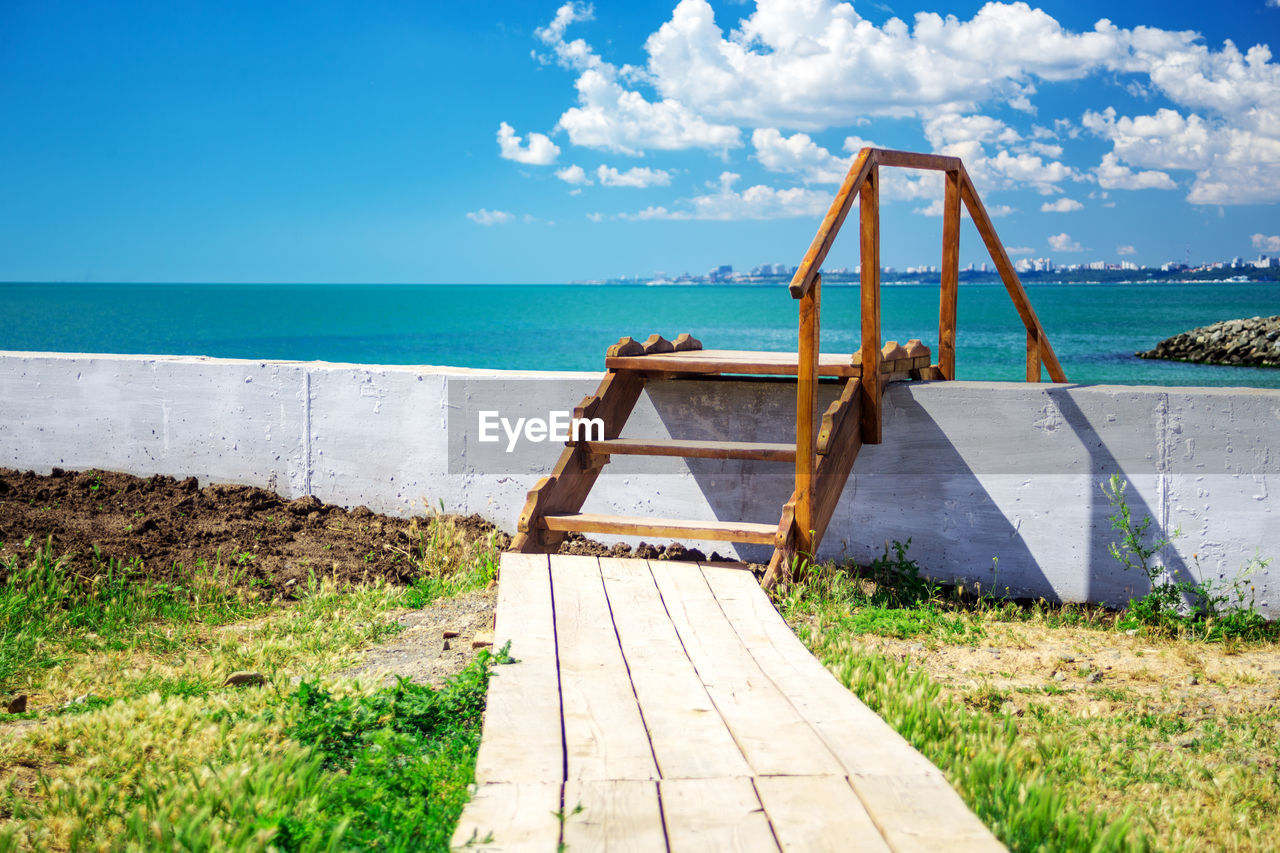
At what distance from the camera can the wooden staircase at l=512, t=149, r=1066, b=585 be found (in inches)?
180

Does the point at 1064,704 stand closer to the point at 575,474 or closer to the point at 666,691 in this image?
the point at 666,691

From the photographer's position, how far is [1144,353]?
45.2 m

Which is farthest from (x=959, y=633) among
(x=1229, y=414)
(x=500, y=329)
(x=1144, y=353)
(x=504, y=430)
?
(x=500, y=329)

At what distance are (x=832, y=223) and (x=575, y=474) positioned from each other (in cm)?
176

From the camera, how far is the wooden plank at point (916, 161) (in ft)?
17.1

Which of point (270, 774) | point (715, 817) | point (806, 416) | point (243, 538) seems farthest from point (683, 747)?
point (243, 538)

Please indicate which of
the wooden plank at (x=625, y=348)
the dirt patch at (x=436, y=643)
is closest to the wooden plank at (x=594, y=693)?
the dirt patch at (x=436, y=643)

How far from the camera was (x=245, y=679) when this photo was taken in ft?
12.5

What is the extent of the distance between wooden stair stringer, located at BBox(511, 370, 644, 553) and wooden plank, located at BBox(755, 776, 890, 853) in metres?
2.64

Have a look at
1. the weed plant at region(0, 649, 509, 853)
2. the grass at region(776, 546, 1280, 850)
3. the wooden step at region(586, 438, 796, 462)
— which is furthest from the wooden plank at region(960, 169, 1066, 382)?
the weed plant at region(0, 649, 509, 853)

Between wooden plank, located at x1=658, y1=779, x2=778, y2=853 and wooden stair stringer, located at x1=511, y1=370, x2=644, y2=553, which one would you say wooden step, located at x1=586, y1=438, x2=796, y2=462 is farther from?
wooden plank, located at x1=658, y1=779, x2=778, y2=853

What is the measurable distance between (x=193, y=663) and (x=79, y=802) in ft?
4.75

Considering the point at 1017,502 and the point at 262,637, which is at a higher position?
the point at 1017,502

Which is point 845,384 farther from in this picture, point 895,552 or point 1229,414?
point 1229,414
